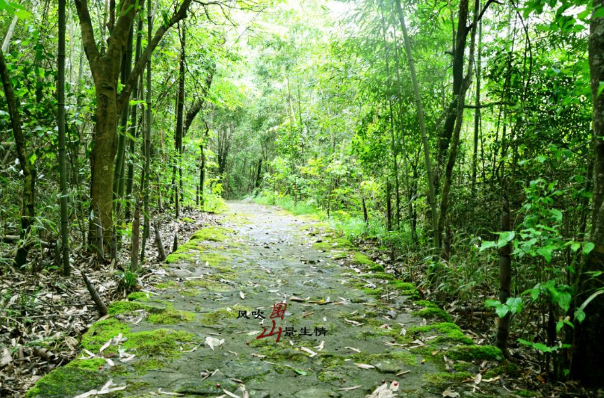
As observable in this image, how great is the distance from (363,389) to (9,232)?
13.7 feet

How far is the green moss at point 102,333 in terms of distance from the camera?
2.46 metres

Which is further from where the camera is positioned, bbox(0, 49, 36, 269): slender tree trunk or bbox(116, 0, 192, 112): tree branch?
bbox(116, 0, 192, 112): tree branch

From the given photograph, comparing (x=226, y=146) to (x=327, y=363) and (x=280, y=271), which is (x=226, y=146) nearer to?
(x=280, y=271)

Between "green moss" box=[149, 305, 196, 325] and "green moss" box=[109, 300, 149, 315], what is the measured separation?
0.17 m

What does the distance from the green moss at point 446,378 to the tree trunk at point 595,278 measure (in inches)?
21.8

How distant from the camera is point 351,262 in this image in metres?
5.22

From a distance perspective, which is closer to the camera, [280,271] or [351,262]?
[280,271]

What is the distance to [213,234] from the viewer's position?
691cm

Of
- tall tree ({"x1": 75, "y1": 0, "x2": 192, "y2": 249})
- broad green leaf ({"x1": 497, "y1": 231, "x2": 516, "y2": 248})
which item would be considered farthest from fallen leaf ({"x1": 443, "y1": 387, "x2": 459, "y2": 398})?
tall tree ({"x1": 75, "y1": 0, "x2": 192, "y2": 249})

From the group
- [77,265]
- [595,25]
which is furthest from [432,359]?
[77,265]

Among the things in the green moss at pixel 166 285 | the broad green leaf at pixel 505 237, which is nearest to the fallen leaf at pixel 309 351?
the broad green leaf at pixel 505 237

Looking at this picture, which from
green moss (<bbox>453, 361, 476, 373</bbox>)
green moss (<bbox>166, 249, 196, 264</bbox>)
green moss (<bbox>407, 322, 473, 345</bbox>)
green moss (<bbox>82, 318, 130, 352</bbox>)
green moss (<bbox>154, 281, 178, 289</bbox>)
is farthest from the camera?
green moss (<bbox>166, 249, 196, 264</bbox>)

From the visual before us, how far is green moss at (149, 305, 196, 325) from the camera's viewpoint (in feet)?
9.80

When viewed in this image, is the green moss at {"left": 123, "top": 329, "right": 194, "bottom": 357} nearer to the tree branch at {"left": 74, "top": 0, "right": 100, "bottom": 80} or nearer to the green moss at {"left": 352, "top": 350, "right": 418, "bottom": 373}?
the green moss at {"left": 352, "top": 350, "right": 418, "bottom": 373}
